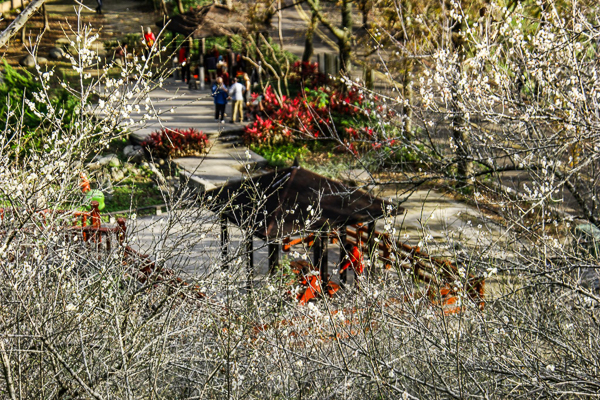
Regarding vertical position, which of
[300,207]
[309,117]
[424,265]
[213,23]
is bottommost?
[424,265]

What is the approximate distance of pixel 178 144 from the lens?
15555mm

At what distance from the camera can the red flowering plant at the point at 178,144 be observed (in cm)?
1538

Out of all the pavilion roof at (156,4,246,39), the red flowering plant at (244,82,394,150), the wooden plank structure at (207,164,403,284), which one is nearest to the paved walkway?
the red flowering plant at (244,82,394,150)

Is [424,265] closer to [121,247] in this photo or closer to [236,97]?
[121,247]

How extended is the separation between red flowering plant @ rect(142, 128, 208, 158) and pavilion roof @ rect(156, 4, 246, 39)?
205 inches

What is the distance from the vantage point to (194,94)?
70.5ft

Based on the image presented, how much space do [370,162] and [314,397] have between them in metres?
10.2

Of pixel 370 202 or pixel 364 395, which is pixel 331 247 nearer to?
pixel 370 202

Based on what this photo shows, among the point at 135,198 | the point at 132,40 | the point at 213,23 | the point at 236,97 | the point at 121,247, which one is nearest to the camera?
the point at 121,247

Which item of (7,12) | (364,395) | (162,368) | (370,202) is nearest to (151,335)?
(162,368)

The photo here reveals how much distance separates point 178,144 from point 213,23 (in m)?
6.39

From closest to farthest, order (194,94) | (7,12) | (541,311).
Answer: (541,311) < (194,94) < (7,12)

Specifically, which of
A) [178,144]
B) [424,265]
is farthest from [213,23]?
[424,265]

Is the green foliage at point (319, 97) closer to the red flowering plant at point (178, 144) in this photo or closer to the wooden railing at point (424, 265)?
the red flowering plant at point (178, 144)
